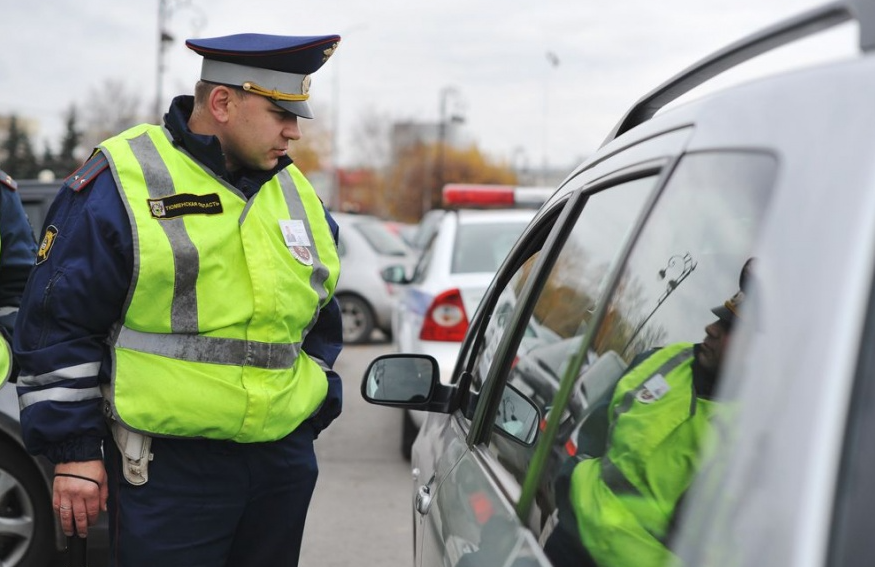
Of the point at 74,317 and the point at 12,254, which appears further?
the point at 12,254

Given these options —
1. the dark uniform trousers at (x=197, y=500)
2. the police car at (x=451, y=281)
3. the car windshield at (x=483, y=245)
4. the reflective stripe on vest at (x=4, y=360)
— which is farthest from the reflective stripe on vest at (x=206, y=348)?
the car windshield at (x=483, y=245)

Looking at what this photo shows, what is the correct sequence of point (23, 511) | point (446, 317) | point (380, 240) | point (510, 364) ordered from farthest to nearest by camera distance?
point (380, 240), point (446, 317), point (23, 511), point (510, 364)

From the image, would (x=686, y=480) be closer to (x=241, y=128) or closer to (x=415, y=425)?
(x=241, y=128)

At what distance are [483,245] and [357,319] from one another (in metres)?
5.90

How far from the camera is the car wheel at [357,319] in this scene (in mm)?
12273

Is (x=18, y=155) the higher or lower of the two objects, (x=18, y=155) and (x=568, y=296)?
the higher

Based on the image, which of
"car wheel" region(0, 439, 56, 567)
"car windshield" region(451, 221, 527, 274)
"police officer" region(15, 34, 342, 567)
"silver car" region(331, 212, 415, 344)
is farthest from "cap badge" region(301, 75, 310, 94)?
"silver car" region(331, 212, 415, 344)

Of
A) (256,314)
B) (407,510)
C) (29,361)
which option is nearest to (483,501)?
(256,314)

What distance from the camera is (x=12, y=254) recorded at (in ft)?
11.7

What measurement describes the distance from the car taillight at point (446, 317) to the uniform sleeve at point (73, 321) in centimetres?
379

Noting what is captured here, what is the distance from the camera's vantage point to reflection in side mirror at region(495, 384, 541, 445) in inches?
72.4

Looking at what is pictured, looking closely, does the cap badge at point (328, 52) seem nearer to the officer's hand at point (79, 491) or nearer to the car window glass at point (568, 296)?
the car window glass at point (568, 296)

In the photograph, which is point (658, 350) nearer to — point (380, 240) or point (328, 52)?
point (328, 52)

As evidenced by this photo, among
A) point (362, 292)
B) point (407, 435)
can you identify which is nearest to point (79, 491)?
point (407, 435)
